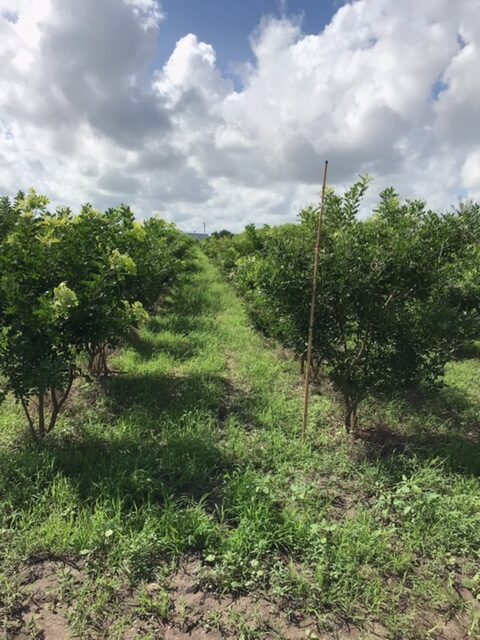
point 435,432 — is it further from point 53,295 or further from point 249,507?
point 53,295

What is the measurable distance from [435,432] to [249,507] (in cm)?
247

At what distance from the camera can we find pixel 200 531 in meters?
2.59

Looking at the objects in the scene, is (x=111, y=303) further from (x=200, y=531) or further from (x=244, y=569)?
(x=244, y=569)

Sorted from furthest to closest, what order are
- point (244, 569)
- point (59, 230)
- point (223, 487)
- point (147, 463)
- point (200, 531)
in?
point (59, 230)
point (147, 463)
point (223, 487)
point (200, 531)
point (244, 569)

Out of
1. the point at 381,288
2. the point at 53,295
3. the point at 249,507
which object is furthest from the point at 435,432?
the point at 53,295

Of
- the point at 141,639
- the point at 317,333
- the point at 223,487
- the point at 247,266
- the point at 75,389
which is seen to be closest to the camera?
the point at 141,639

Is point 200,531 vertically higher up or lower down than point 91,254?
lower down

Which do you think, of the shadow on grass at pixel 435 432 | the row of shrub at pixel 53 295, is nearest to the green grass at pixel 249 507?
the shadow on grass at pixel 435 432

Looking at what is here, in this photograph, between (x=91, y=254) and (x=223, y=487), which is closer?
(x=223, y=487)

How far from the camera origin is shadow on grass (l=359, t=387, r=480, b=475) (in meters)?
3.77

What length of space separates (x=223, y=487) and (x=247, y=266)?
181 inches

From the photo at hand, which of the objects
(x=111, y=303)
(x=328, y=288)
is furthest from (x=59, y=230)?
(x=328, y=288)

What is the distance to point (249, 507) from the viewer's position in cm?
280

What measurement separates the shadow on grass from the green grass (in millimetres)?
21
